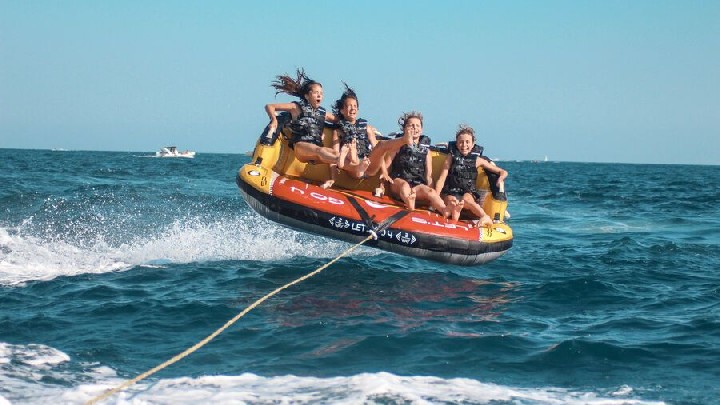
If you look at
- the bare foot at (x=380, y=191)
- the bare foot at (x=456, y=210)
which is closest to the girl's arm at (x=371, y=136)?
the bare foot at (x=380, y=191)

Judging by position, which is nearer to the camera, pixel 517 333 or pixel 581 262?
pixel 517 333

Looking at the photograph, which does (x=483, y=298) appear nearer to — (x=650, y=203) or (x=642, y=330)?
(x=642, y=330)

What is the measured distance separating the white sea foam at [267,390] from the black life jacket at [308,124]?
173 inches

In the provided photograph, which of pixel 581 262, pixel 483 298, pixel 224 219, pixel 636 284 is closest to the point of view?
pixel 483 298

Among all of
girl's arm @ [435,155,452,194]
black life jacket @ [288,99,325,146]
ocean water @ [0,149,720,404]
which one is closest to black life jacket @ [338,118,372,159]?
black life jacket @ [288,99,325,146]

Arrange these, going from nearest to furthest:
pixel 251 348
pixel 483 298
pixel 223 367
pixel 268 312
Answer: pixel 223 367
pixel 251 348
pixel 268 312
pixel 483 298

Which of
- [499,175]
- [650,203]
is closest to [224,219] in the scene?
[499,175]

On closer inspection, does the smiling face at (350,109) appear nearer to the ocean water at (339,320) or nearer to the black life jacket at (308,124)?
the black life jacket at (308,124)

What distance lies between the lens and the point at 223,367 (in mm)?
4977

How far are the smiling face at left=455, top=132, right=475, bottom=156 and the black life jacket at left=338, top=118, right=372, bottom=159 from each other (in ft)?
3.49

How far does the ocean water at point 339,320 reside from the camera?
4684 millimetres

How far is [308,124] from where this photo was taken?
8.78 meters

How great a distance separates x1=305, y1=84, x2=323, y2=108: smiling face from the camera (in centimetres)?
880

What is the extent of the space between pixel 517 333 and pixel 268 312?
213cm
